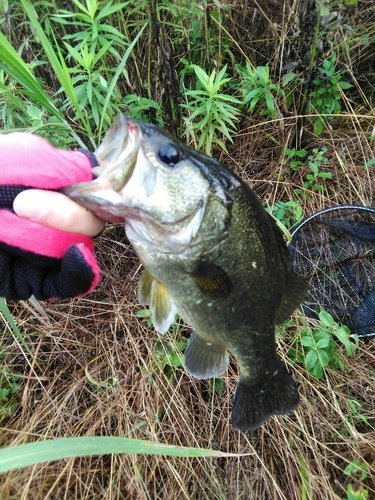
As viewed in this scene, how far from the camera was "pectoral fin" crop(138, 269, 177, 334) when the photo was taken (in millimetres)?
1305

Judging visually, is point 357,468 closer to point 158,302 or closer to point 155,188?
point 158,302

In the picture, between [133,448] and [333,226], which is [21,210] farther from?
[333,226]

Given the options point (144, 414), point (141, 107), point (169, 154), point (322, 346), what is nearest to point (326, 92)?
point (141, 107)

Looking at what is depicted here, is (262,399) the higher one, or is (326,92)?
(326,92)

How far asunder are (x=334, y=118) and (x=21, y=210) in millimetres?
2478

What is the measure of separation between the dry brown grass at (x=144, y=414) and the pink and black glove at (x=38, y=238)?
0.95 meters

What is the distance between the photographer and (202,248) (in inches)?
46.2

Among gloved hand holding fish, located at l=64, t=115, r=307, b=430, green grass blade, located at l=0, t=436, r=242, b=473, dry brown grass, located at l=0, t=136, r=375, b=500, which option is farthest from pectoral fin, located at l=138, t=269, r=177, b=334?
dry brown grass, located at l=0, t=136, r=375, b=500

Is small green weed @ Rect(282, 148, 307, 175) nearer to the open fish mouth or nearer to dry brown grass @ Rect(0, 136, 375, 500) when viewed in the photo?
dry brown grass @ Rect(0, 136, 375, 500)

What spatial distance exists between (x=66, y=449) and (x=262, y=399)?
2.45 feet

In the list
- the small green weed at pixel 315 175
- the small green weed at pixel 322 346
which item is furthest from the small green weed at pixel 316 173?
the small green weed at pixel 322 346

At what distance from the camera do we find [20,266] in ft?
4.03

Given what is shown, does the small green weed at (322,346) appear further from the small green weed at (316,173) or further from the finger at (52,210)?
the finger at (52,210)

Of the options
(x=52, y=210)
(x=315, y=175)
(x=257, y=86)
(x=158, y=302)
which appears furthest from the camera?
(x=315, y=175)
